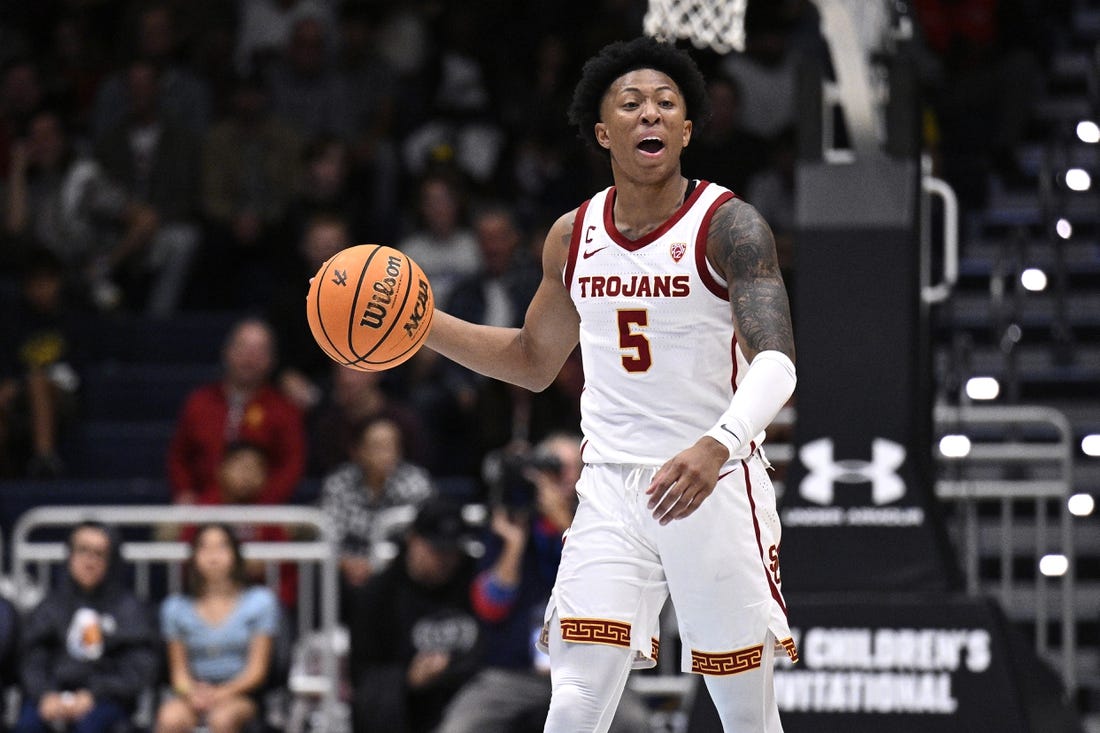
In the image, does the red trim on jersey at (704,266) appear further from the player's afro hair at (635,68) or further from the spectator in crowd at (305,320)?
the spectator in crowd at (305,320)

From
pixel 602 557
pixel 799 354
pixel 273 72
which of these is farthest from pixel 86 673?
pixel 273 72

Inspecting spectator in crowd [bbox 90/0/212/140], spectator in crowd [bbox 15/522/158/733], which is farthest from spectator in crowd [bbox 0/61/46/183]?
spectator in crowd [bbox 15/522/158/733]

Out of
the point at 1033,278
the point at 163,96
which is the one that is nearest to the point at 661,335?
the point at 1033,278

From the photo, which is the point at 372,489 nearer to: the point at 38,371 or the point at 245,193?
the point at 38,371

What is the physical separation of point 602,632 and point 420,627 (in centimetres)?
437

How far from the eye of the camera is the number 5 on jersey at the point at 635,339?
204 inches

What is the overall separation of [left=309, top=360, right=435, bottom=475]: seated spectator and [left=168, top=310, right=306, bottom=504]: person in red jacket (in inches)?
6.1

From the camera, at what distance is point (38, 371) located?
1213 centimetres

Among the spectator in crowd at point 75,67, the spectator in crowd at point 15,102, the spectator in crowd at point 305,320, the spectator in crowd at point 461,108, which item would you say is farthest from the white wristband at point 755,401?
the spectator in crowd at point 75,67

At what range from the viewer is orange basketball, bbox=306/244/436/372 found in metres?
5.31

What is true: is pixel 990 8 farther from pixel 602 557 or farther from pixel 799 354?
pixel 602 557

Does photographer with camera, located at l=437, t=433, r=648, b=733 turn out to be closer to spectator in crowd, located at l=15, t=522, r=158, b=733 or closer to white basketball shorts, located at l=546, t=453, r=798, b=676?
spectator in crowd, located at l=15, t=522, r=158, b=733

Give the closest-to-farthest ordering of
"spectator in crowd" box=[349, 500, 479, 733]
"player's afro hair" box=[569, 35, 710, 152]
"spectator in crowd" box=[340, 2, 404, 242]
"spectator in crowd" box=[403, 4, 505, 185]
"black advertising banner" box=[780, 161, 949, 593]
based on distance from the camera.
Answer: "player's afro hair" box=[569, 35, 710, 152] → "black advertising banner" box=[780, 161, 949, 593] → "spectator in crowd" box=[349, 500, 479, 733] → "spectator in crowd" box=[340, 2, 404, 242] → "spectator in crowd" box=[403, 4, 505, 185]

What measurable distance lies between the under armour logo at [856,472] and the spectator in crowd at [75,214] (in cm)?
651
